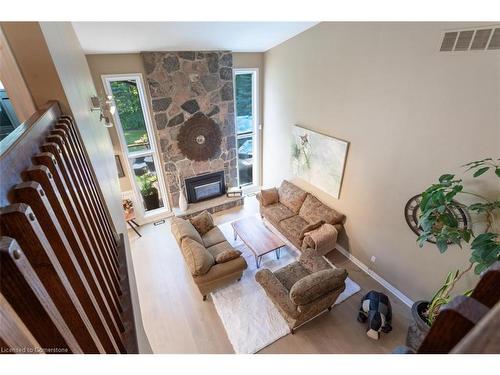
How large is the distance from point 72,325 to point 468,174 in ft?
11.8

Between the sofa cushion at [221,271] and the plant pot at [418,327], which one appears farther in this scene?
the sofa cushion at [221,271]

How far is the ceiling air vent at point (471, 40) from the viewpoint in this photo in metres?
2.32

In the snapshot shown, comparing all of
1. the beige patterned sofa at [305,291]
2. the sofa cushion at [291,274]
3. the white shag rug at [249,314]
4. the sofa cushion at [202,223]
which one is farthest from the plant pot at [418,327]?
the sofa cushion at [202,223]

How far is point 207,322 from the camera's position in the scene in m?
3.55

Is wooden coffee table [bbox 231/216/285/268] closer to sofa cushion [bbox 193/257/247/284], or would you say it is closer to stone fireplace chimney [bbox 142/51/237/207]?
sofa cushion [bbox 193/257/247/284]

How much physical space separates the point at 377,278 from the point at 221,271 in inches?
103

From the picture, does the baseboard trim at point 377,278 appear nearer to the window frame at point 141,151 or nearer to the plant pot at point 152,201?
the window frame at point 141,151

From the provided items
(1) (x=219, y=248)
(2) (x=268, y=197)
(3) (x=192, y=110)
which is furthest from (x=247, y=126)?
(1) (x=219, y=248)

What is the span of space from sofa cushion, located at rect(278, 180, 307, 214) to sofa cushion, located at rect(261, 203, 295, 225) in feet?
0.35

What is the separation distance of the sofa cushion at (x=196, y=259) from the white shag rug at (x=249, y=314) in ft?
2.25

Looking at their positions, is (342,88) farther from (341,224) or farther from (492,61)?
(341,224)

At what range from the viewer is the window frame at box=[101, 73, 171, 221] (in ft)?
14.9
